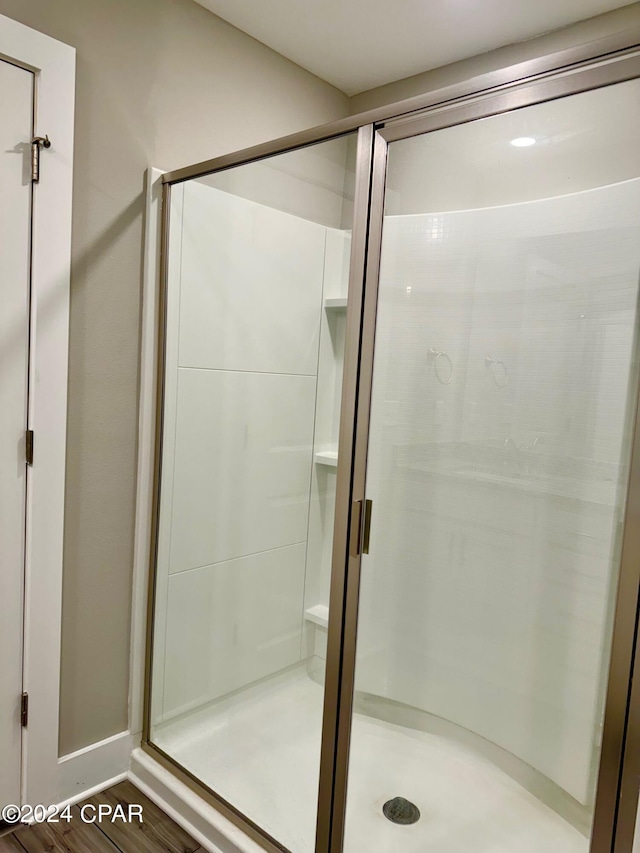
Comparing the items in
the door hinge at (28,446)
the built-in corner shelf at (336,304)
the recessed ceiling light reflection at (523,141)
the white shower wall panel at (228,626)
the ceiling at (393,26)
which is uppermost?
the ceiling at (393,26)

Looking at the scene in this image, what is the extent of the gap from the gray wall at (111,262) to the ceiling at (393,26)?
16 cm

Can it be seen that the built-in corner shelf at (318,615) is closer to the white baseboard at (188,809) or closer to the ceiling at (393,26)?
the white baseboard at (188,809)

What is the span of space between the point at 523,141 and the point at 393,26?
983 millimetres

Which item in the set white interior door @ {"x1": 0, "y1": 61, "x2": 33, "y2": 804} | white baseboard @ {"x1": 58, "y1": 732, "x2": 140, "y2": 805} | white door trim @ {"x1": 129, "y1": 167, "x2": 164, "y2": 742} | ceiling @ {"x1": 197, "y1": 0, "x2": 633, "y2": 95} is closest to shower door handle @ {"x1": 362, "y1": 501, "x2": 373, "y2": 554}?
white door trim @ {"x1": 129, "y1": 167, "x2": 164, "y2": 742}

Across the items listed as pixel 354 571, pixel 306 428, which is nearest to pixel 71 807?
pixel 354 571

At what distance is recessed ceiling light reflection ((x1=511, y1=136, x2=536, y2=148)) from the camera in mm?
1176

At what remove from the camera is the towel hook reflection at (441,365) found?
131 centimetres

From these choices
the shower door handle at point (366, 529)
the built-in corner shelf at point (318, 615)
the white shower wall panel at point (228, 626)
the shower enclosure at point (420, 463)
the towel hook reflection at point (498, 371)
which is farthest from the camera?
the white shower wall panel at point (228, 626)

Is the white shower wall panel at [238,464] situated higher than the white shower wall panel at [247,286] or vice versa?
the white shower wall panel at [247,286]

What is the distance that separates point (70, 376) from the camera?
64.8 inches

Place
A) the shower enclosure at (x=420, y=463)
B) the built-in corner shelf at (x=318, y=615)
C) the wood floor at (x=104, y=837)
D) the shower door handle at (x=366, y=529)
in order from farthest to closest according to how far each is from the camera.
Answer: the wood floor at (x=104, y=837), the built-in corner shelf at (x=318, y=615), the shower door handle at (x=366, y=529), the shower enclosure at (x=420, y=463)

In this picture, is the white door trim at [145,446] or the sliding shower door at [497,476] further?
the white door trim at [145,446]

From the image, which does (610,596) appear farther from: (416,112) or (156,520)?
(156,520)

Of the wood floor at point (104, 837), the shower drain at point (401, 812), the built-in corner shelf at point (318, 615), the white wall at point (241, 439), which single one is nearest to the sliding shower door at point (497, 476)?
the shower drain at point (401, 812)
